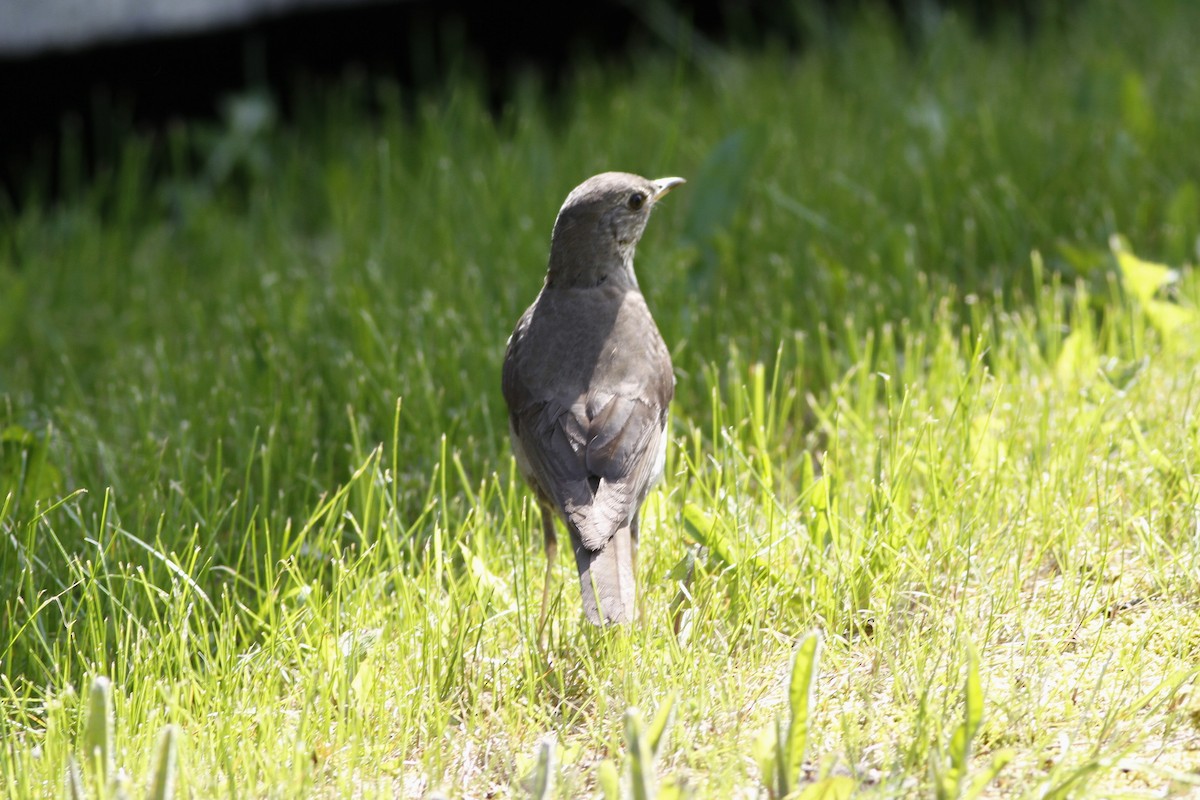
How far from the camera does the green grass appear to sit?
2984 millimetres

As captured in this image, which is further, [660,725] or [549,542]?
[549,542]

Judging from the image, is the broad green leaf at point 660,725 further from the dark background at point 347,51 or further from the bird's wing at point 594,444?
the dark background at point 347,51

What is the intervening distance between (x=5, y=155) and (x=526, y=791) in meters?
6.00

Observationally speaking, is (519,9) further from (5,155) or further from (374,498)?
(374,498)

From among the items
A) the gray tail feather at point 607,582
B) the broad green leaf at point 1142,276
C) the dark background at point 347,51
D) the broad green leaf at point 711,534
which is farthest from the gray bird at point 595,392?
the dark background at point 347,51

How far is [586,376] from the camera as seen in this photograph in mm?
3711

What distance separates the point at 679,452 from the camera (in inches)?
164

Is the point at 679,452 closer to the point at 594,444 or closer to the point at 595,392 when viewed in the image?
the point at 595,392

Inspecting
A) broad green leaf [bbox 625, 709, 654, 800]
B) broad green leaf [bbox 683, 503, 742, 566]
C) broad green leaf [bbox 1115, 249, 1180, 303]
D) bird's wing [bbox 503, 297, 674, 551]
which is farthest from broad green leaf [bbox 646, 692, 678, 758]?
broad green leaf [bbox 1115, 249, 1180, 303]

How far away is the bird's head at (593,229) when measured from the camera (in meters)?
4.12

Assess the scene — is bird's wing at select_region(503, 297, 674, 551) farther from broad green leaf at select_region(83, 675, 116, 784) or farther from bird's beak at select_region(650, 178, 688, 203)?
broad green leaf at select_region(83, 675, 116, 784)

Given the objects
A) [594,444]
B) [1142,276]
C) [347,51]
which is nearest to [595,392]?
[594,444]

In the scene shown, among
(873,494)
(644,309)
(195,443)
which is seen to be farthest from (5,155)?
(873,494)

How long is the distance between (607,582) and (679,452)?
112 centimetres
